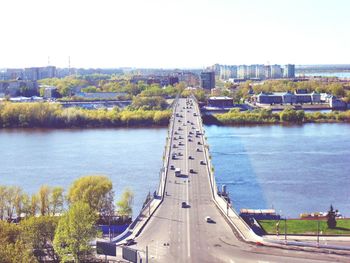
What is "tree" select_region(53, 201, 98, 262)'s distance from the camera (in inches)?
264

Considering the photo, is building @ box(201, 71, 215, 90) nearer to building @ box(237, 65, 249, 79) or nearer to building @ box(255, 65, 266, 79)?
building @ box(255, 65, 266, 79)

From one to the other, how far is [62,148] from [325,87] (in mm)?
25583

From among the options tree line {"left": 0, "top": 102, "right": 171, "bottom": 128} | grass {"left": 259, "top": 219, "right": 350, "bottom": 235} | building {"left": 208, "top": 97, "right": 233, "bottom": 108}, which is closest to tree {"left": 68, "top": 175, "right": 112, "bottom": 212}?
grass {"left": 259, "top": 219, "right": 350, "bottom": 235}

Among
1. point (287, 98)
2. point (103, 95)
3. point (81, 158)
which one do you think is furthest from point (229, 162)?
point (103, 95)

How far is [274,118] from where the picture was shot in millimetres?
26734

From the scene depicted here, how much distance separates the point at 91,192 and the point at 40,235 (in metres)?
2.25

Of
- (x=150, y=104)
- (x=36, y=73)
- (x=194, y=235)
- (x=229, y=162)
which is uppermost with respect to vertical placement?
(x=36, y=73)

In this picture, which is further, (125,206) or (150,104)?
(150,104)

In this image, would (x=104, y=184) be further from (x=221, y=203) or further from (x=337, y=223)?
(x=337, y=223)

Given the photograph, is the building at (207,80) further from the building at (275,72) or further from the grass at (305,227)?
the grass at (305,227)

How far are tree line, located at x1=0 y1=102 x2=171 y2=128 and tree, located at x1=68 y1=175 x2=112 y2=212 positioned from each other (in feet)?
50.7

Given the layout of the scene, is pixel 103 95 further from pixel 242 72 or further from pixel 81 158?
pixel 242 72

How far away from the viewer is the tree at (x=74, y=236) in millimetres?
6695

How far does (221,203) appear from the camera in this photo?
959 centimetres
